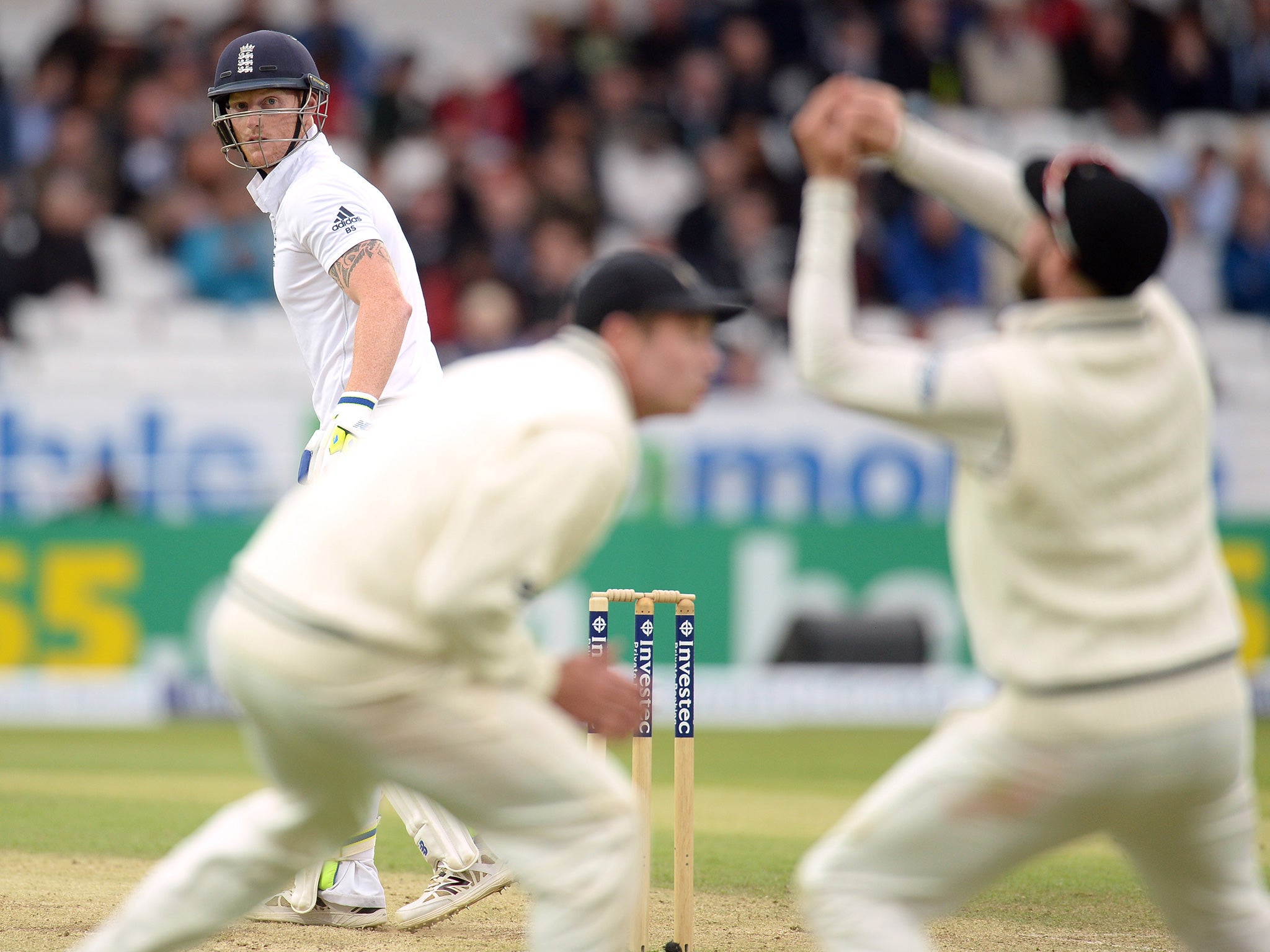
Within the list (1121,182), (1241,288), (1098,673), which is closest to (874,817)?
(1098,673)

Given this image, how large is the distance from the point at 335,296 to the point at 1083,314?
3086 millimetres

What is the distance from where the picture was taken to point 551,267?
14.5 metres

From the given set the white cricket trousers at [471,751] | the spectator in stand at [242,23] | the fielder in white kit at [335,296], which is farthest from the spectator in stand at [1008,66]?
the white cricket trousers at [471,751]

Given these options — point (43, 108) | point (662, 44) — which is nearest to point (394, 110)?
A: point (662, 44)

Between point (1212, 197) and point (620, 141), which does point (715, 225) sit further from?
point (1212, 197)

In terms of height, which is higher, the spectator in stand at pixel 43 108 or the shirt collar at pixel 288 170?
the spectator in stand at pixel 43 108

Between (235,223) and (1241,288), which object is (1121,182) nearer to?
Answer: (235,223)

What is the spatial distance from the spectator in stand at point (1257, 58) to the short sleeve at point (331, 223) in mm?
13757

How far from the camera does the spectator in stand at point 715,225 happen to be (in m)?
15.1

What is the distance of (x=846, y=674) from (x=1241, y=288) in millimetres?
6206

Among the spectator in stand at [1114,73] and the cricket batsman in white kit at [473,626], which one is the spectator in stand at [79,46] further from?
the cricket batsman in white kit at [473,626]

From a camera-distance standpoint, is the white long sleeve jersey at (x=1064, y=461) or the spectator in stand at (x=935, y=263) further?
the spectator in stand at (x=935, y=263)

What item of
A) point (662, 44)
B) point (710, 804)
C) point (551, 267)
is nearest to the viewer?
point (710, 804)

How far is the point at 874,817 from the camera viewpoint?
3234mm
